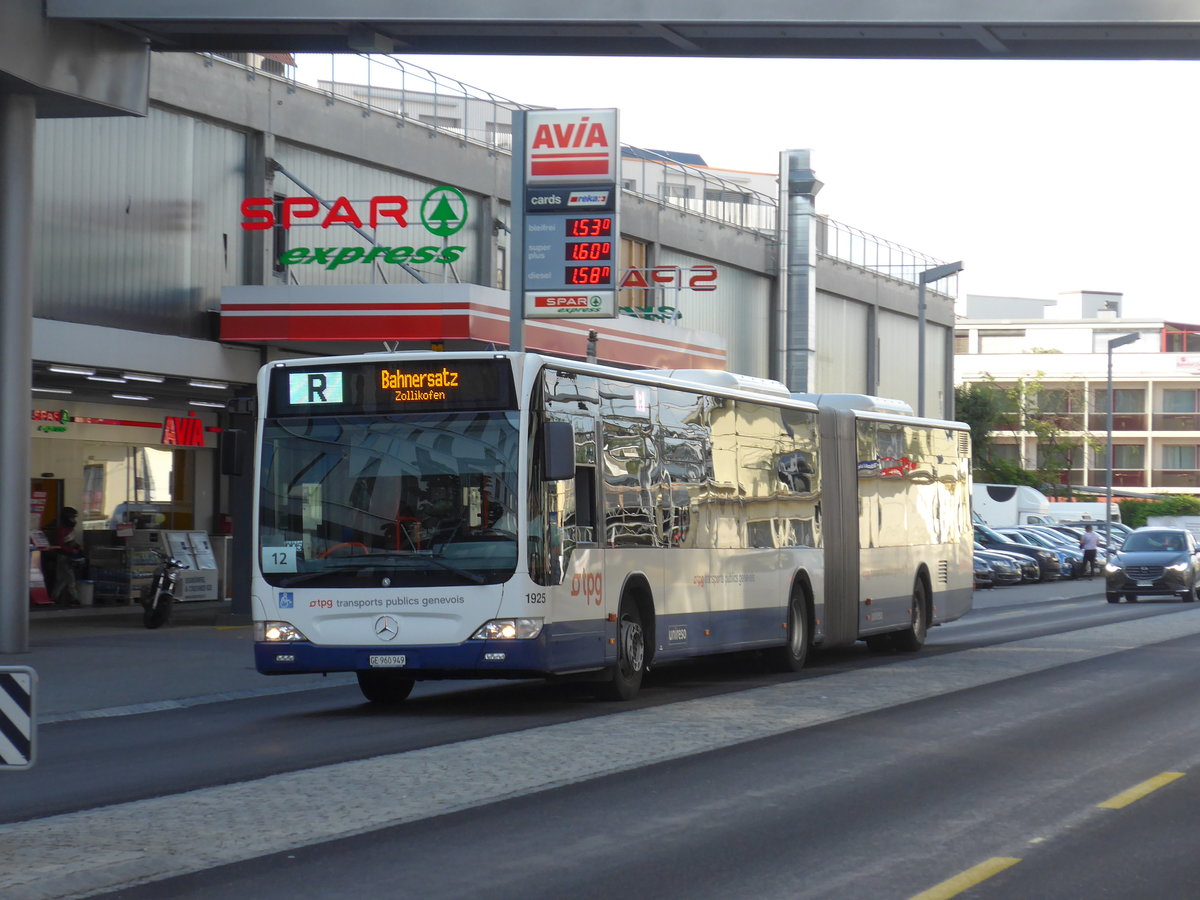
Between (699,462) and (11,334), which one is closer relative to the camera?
(699,462)

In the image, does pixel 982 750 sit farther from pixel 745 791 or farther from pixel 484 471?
pixel 484 471

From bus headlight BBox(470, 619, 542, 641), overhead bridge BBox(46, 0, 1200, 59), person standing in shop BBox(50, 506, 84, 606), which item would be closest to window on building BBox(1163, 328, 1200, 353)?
person standing in shop BBox(50, 506, 84, 606)

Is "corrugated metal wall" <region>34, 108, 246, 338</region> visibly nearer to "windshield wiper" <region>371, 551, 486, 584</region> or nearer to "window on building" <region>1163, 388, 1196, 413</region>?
"windshield wiper" <region>371, 551, 486, 584</region>

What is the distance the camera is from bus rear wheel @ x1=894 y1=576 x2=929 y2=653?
77.8ft

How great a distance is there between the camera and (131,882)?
7.59 m

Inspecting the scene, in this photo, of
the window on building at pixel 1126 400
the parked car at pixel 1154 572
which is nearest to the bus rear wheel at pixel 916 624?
the parked car at pixel 1154 572

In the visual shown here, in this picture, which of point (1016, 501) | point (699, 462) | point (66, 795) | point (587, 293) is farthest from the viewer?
point (1016, 501)

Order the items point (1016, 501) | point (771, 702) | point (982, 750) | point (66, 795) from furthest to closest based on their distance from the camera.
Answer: point (1016, 501) → point (771, 702) → point (982, 750) → point (66, 795)

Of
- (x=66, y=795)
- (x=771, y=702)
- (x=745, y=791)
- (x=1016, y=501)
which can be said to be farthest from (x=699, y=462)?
(x=1016, y=501)

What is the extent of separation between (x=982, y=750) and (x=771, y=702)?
3.58m

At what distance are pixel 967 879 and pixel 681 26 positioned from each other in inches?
565

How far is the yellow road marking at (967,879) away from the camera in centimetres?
748

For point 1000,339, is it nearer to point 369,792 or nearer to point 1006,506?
point 1006,506

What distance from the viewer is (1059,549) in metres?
58.6
